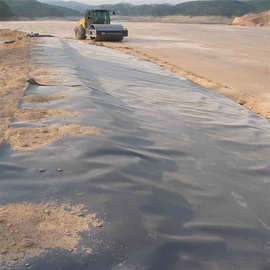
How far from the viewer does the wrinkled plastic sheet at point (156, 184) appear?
171 cm

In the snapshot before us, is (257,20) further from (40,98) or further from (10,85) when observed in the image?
(40,98)

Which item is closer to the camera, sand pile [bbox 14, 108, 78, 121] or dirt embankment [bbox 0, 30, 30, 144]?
sand pile [bbox 14, 108, 78, 121]

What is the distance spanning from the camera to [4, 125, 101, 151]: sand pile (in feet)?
9.48

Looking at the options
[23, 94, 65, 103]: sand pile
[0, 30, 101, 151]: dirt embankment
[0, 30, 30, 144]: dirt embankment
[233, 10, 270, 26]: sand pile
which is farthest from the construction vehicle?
[233, 10, 270, 26]: sand pile

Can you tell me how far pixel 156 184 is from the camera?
2.39 metres

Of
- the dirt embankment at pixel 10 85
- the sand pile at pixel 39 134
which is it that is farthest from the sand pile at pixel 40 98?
the sand pile at pixel 39 134

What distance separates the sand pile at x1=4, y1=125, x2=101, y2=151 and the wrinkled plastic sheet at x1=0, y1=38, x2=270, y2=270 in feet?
0.38

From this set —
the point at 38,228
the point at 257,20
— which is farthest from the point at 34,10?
the point at 38,228

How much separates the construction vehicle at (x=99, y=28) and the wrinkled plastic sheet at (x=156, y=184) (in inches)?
587

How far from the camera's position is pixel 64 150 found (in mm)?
2791

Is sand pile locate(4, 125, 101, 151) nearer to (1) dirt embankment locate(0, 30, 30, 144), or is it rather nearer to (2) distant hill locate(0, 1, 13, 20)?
(1) dirt embankment locate(0, 30, 30, 144)

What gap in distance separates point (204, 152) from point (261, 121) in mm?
1844

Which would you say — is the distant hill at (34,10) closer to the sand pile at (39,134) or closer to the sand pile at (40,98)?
the sand pile at (40,98)

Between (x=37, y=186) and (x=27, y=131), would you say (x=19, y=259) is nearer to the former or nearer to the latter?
(x=37, y=186)
